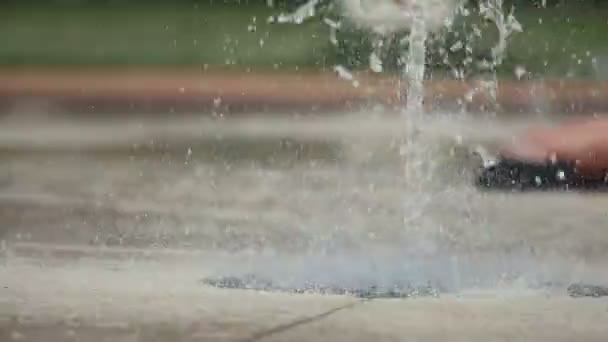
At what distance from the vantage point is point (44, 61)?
10.3 meters

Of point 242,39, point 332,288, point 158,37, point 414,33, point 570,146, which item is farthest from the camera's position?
point 158,37

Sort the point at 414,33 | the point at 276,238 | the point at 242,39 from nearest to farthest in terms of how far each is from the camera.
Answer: the point at 276,238 → the point at 414,33 → the point at 242,39

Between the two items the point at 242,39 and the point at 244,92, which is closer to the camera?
the point at 244,92

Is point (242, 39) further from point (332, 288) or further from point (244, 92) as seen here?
point (332, 288)

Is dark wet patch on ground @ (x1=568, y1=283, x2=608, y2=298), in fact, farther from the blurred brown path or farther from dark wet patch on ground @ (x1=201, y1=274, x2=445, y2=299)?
the blurred brown path

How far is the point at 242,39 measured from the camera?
10617 millimetres

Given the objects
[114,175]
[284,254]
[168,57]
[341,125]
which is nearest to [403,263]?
[284,254]

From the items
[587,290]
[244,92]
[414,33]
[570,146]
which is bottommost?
[587,290]

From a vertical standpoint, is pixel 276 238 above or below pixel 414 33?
below

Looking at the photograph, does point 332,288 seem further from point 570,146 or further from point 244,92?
point 244,92

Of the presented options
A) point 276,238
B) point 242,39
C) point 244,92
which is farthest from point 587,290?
point 242,39

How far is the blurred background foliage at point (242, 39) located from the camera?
10383mm

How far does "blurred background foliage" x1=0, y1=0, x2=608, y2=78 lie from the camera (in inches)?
409

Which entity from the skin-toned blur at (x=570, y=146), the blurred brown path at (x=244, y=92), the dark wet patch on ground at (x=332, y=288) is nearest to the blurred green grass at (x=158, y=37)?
the blurred brown path at (x=244, y=92)
